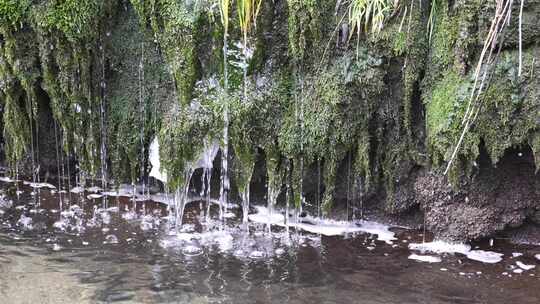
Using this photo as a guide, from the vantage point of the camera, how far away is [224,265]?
16.4ft

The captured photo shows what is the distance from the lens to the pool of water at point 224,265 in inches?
175

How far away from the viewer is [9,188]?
7.01 meters

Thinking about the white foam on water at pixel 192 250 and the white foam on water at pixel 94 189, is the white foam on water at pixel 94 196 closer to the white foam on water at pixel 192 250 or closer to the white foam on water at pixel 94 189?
the white foam on water at pixel 94 189

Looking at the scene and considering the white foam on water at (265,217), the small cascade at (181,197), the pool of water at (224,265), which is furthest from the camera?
the white foam on water at (265,217)

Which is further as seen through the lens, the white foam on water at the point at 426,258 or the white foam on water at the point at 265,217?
the white foam on water at the point at 265,217

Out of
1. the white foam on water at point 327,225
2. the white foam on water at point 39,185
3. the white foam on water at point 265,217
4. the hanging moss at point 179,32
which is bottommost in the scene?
the white foam on water at point 327,225

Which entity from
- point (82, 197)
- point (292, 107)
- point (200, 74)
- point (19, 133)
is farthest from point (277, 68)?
point (19, 133)

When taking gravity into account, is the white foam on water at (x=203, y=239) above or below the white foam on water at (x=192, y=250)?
above

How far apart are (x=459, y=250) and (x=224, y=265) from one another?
7.28 ft

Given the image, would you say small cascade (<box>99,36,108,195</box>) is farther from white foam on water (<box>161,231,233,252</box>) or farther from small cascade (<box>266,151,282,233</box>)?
small cascade (<box>266,151,282,233</box>)

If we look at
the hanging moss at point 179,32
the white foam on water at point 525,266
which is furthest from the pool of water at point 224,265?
the hanging moss at point 179,32

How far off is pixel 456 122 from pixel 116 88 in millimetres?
3898

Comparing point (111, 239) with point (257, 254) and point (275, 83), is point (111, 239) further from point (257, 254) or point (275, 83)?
point (275, 83)

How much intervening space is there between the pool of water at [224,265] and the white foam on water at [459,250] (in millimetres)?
76
